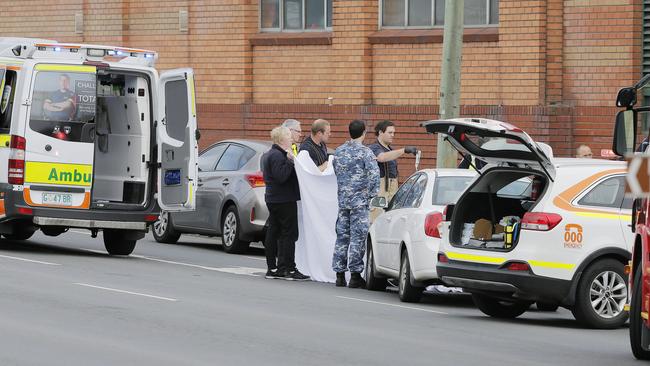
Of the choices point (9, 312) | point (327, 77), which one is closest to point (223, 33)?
point (327, 77)

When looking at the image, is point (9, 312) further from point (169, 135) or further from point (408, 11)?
point (408, 11)

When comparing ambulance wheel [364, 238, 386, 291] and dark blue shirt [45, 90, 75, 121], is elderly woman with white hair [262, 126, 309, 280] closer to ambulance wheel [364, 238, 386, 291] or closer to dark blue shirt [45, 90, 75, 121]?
ambulance wheel [364, 238, 386, 291]

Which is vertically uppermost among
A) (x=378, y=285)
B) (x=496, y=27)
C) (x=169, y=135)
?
(x=496, y=27)

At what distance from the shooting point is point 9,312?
42.9 feet

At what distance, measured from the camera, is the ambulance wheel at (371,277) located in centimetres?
1706

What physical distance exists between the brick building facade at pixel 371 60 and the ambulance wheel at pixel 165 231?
484 cm

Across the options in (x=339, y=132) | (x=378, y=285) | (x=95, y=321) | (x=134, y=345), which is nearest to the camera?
(x=134, y=345)

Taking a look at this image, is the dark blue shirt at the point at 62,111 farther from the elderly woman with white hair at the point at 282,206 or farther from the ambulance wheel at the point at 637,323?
the ambulance wheel at the point at 637,323

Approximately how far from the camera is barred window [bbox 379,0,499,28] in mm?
25031

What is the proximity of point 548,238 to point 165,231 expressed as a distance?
10355 mm

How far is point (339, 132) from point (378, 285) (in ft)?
32.6

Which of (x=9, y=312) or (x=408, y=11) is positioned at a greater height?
(x=408, y=11)

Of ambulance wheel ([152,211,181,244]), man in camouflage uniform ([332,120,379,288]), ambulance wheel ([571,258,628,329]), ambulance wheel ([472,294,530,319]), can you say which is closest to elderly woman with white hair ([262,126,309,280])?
man in camouflage uniform ([332,120,379,288])

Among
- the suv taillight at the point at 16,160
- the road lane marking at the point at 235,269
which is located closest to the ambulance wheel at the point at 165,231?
the road lane marking at the point at 235,269
